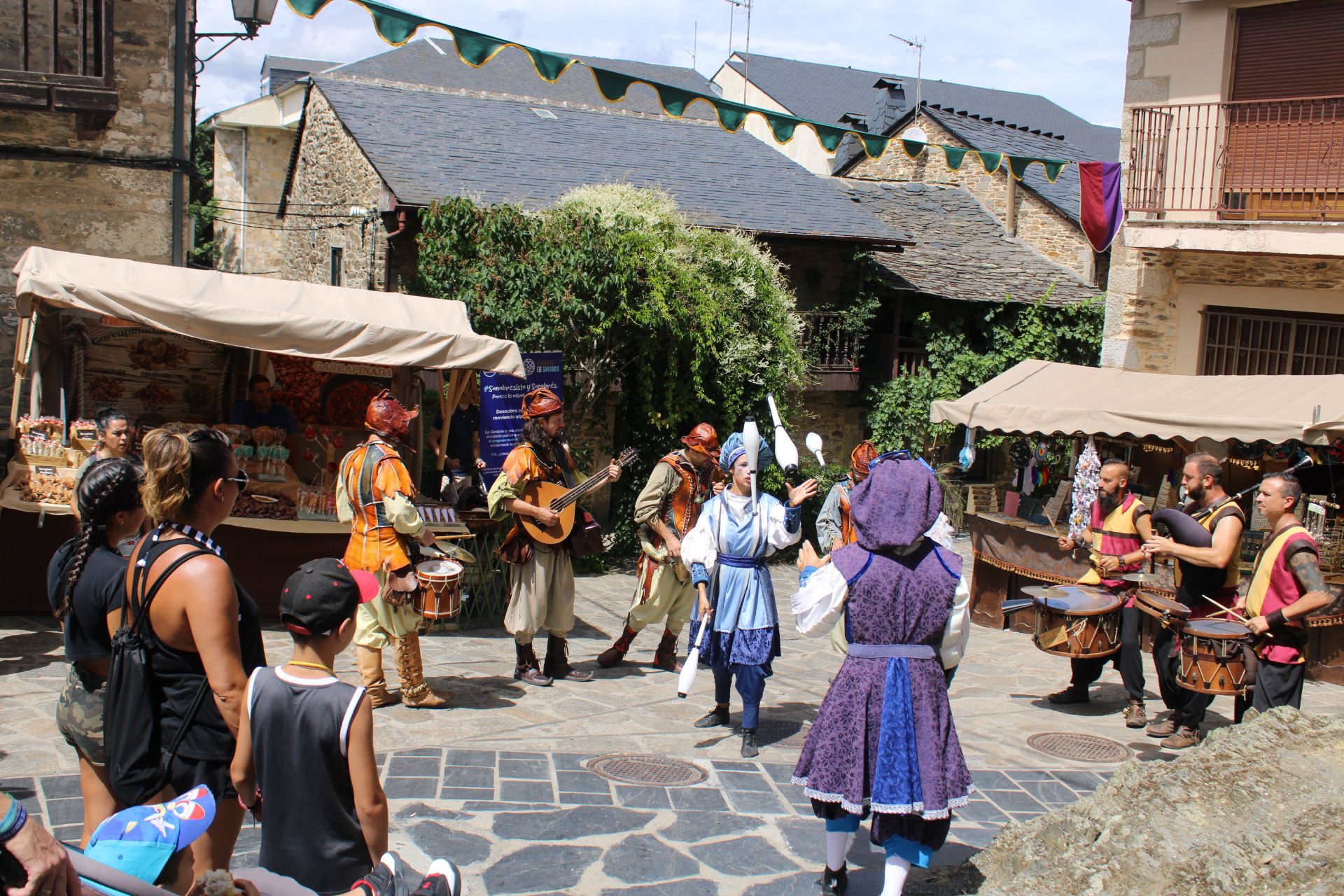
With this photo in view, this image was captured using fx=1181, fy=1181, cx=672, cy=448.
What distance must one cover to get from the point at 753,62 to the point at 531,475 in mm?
27112

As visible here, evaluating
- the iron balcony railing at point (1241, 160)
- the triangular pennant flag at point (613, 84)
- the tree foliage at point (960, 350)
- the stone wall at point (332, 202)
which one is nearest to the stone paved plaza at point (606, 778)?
the triangular pennant flag at point (613, 84)

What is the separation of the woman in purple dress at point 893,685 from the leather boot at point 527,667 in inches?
134

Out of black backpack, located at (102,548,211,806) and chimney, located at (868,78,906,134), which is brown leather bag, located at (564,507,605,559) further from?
chimney, located at (868,78,906,134)

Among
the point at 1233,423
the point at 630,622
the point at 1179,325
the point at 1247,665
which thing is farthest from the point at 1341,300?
the point at 630,622

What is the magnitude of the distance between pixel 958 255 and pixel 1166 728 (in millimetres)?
14426

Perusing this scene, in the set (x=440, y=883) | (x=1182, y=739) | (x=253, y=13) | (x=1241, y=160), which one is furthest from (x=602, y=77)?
(x=1241, y=160)

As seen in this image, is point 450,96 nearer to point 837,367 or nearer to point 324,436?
point 837,367

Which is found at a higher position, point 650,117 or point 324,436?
point 650,117

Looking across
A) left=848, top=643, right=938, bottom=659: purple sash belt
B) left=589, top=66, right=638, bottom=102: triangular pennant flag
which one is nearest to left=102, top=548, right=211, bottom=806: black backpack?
left=848, top=643, right=938, bottom=659: purple sash belt

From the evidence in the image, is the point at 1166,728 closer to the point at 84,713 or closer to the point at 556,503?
the point at 556,503

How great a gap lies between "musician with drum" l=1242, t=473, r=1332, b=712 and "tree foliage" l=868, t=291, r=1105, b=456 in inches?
507

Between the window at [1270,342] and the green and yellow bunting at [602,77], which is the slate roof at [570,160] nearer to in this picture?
the green and yellow bunting at [602,77]

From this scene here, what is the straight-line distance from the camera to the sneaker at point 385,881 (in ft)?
9.28

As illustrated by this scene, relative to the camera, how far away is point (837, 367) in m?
19.0
